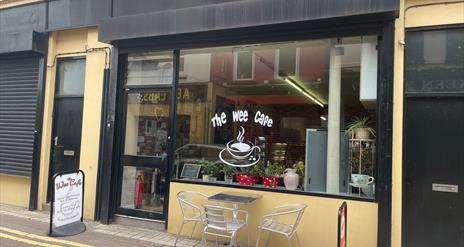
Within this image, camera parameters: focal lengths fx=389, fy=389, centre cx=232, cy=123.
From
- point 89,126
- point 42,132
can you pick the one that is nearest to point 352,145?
point 89,126

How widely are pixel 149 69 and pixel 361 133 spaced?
4.00 metres

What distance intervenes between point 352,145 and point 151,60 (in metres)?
3.95

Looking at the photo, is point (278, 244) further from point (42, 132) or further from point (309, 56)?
point (42, 132)

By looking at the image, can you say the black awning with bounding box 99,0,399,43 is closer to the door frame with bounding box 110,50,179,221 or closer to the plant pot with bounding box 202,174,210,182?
the door frame with bounding box 110,50,179,221

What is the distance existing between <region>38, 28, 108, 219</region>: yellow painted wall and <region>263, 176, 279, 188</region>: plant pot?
11.2ft

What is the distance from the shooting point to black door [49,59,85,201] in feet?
26.2

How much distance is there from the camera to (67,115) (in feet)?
26.7

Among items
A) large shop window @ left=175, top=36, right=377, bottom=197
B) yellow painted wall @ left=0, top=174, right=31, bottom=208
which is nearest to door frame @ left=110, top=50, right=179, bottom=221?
large shop window @ left=175, top=36, right=377, bottom=197

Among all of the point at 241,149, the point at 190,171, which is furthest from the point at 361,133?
the point at 190,171

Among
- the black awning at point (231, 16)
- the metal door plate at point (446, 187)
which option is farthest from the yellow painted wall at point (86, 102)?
the metal door plate at point (446, 187)

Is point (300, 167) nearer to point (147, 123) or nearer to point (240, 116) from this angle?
point (240, 116)

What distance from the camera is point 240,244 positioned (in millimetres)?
6043

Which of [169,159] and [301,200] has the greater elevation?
[169,159]

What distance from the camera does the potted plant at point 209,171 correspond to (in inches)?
260
